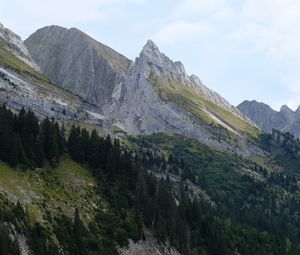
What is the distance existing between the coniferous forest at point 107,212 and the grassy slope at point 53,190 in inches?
91.7

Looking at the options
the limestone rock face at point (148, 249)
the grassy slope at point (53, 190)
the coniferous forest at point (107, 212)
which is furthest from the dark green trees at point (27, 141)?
the limestone rock face at point (148, 249)

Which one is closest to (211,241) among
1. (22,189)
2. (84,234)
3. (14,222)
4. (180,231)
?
(180,231)

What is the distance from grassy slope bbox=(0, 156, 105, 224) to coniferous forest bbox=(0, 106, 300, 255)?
2330mm

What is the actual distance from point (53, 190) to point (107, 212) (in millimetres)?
14377

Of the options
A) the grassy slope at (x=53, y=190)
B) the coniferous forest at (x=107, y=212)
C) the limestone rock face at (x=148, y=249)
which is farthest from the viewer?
the limestone rock face at (x=148, y=249)

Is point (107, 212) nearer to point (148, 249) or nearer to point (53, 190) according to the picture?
point (148, 249)

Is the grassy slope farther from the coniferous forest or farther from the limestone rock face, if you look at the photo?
the limestone rock face

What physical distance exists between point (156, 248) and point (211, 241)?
29.2 meters

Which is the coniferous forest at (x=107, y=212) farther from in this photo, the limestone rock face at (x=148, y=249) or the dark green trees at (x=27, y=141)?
the limestone rock face at (x=148, y=249)

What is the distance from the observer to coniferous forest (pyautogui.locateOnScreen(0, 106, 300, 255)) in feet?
339

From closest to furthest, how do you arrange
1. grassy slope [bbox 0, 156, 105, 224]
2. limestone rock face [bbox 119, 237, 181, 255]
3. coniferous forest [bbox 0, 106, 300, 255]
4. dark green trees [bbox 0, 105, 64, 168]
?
coniferous forest [bbox 0, 106, 300, 255], grassy slope [bbox 0, 156, 105, 224], limestone rock face [bbox 119, 237, 181, 255], dark green trees [bbox 0, 105, 64, 168]

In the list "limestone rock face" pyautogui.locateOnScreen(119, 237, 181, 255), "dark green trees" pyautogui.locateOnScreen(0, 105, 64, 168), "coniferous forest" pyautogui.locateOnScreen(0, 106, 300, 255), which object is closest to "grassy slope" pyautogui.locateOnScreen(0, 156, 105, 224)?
"coniferous forest" pyautogui.locateOnScreen(0, 106, 300, 255)

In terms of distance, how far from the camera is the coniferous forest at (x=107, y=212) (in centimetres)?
10325

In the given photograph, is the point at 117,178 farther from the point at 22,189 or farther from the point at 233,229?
the point at 233,229
